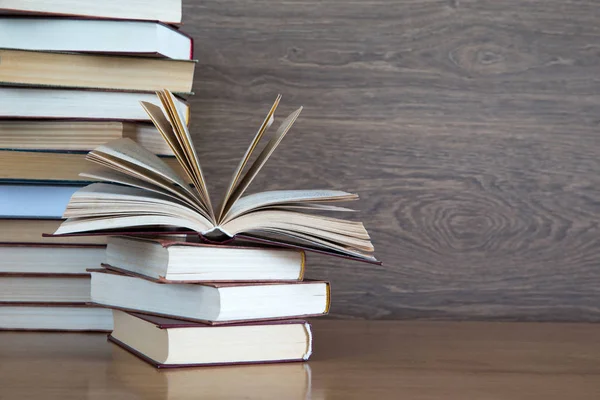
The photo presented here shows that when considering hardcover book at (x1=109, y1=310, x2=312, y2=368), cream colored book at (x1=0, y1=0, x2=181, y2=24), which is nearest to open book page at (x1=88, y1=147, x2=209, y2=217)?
hardcover book at (x1=109, y1=310, x2=312, y2=368)

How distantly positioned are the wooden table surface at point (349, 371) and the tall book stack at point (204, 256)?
3 centimetres

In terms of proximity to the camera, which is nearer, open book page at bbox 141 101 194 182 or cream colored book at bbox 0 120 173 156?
open book page at bbox 141 101 194 182

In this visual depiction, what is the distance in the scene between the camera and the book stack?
106cm

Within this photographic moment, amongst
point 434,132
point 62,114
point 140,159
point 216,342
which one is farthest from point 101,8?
point 434,132

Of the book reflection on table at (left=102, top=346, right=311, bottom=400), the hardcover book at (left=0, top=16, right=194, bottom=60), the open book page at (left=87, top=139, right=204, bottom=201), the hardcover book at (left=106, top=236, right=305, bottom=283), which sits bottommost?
the book reflection on table at (left=102, top=346, right=311, bottom=400)

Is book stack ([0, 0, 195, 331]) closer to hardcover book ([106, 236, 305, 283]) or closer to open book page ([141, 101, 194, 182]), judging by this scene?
open book page ([141, 101, 194, 182])

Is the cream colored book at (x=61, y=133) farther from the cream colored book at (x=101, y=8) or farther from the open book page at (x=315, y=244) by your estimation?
the open book page at (x=315, y=244)

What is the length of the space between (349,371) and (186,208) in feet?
0.90

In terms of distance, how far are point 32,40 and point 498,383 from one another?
0.76 meters

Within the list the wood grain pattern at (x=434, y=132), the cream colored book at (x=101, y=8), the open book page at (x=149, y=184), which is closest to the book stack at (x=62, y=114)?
the cream colored book at (x=101, y=8)

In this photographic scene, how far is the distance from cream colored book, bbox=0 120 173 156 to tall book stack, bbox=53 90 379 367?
0.12m

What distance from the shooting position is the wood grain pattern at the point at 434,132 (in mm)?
1333

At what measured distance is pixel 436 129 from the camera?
1.35 m

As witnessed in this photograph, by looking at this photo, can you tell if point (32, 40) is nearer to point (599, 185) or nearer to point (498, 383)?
point (498, 383)
